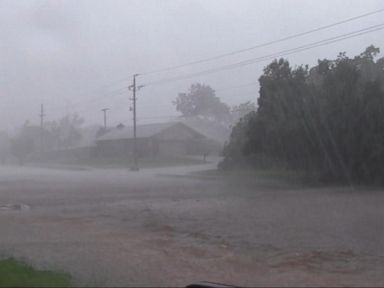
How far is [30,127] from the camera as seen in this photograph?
433 ft

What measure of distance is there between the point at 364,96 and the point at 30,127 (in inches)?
4004

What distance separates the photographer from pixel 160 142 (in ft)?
298

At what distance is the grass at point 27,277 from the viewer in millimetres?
10336

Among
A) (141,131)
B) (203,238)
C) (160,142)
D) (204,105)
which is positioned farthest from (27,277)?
(204,105)

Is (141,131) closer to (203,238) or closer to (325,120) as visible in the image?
(325,120)

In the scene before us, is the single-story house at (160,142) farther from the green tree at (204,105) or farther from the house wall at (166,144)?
the green tree at (204,105)

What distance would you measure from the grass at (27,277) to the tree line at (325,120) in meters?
28.2

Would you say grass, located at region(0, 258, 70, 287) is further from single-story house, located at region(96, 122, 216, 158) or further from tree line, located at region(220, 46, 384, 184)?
single-story house, located at region(96, 122, 216, 158)

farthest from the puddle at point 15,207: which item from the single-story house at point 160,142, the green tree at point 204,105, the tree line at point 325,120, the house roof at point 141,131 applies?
the green tree at point 204,105

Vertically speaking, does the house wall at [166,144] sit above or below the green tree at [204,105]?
below

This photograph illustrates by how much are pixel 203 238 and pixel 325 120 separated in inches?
900

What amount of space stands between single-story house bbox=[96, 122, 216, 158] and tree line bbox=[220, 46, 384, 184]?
1814 inches

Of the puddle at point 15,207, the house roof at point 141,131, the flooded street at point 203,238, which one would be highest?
the house roof at point 141,131

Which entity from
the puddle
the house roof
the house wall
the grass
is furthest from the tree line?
the house roof
